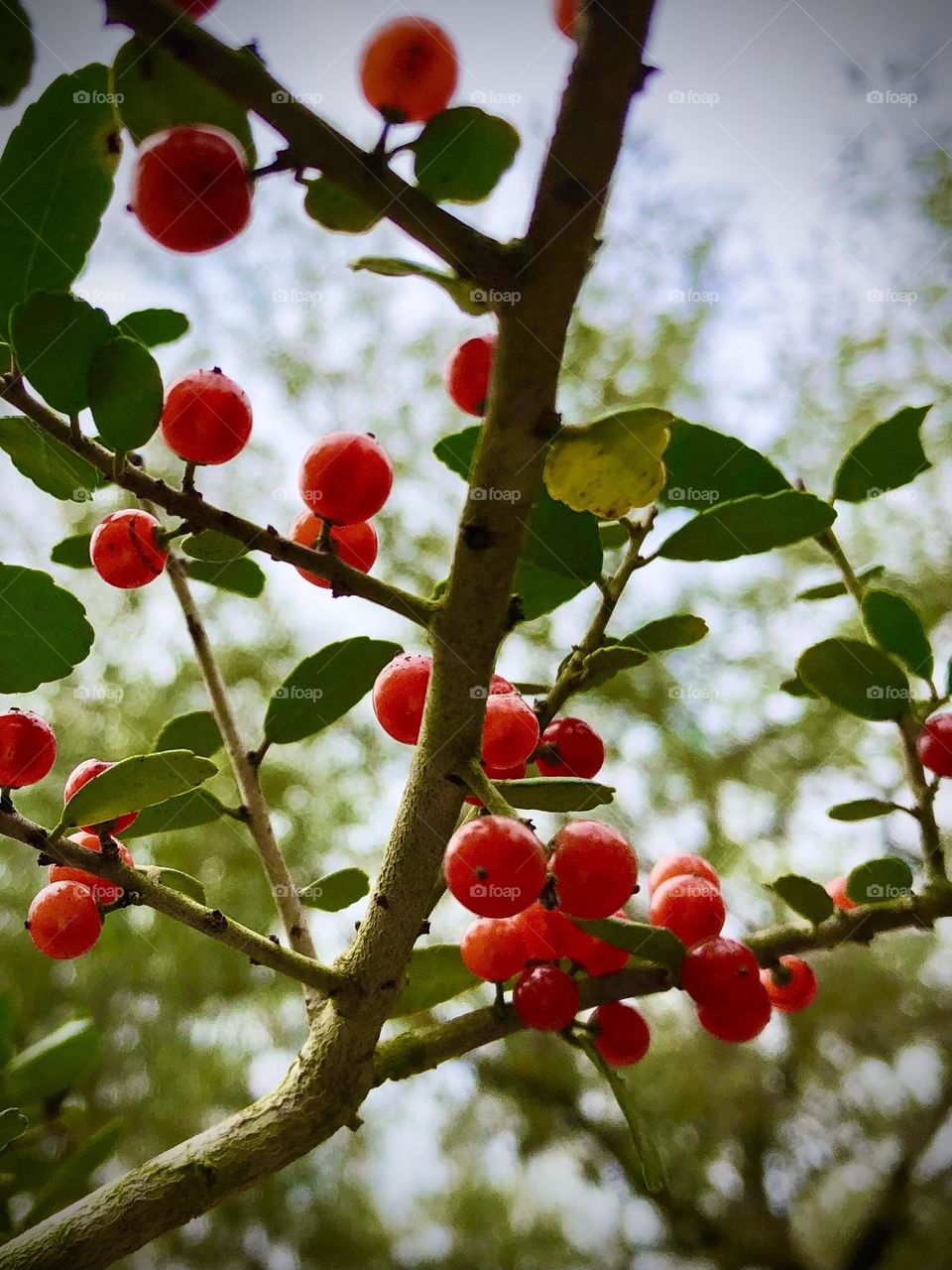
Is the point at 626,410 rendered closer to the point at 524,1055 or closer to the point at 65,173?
the point at 65,173

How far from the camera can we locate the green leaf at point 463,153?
536 millimetres

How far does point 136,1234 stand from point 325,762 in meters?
2.06

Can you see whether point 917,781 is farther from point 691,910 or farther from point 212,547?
point 212,547

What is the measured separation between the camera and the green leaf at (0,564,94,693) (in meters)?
0.57

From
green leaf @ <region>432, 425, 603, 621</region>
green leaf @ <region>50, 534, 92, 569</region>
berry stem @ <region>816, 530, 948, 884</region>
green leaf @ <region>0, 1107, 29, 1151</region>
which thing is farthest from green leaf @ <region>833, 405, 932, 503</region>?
green leaf @ <region>0, 1107, 29, 1151</region>

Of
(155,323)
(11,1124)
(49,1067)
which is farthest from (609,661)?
(49,1067)

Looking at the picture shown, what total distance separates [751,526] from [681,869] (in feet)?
1.35

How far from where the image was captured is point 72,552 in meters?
0.82

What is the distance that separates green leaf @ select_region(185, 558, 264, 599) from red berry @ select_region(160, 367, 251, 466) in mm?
215

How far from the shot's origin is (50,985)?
2.27 metres

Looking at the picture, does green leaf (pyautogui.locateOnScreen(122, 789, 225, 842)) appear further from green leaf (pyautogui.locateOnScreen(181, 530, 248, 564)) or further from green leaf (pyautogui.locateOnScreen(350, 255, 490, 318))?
green leaf (pyautogui.locateOnScreen(350, 255, 490, 318))

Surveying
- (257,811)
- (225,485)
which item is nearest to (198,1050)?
(225,485)

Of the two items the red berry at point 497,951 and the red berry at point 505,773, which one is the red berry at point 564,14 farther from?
the red berry at point 497,951

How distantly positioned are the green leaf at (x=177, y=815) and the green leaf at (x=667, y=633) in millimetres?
362
